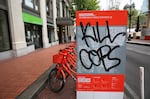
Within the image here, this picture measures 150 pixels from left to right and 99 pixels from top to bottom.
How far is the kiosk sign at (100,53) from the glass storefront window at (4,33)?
26.1ft

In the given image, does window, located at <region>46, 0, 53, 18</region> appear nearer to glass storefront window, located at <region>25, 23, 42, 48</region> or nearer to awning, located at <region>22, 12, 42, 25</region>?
glass storefront window, located at <region>25, 23, 42, 48</region>

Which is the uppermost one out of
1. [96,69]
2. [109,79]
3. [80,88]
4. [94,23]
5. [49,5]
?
[49,5]

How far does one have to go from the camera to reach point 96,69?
284cm

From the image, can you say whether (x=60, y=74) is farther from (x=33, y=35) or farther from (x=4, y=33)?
(x=33, y=35)

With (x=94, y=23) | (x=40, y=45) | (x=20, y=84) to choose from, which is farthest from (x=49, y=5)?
(x=94, y=23)

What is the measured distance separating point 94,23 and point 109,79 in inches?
42.5

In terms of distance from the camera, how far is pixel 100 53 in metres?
2.79

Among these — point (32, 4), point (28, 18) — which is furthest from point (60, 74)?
point (32, 4)

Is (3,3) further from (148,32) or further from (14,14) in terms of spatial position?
(148,32)

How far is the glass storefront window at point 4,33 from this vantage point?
375 inches

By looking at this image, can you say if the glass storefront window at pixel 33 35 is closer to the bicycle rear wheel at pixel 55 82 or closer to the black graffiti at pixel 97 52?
the bicycle rear wheel at pixel 55 82

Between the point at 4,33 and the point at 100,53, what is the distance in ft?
28.8

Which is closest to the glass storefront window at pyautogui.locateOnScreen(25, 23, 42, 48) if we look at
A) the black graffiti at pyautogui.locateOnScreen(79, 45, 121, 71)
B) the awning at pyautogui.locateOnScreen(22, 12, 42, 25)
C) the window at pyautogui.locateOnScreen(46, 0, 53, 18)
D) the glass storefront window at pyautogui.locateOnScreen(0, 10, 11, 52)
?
the awning at pyautogui.locateOnScreen(22, 12, 42, 25)

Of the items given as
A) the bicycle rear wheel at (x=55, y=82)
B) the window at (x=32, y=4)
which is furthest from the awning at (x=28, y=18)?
the bicycle rear wheel at (x=55, y=82)
